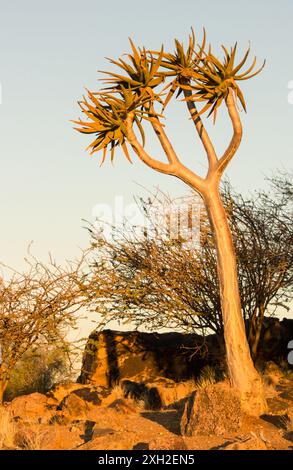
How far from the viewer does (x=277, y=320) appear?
72.0 feet

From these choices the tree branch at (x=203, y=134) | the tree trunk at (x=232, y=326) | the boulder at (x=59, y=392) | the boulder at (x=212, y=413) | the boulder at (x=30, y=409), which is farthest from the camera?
the boulder at (x=59, y=392)

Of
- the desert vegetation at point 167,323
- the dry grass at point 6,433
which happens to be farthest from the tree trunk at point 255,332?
the dry grass at point 6,433

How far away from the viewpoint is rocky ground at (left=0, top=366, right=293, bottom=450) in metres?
11.9

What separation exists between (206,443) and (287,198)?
11.0 meters

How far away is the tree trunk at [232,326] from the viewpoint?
1438cm

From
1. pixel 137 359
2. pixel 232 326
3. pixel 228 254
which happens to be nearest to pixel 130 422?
pixel 232 326

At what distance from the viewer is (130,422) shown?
47.6 ft

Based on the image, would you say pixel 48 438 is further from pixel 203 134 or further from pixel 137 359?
pixel 137 359

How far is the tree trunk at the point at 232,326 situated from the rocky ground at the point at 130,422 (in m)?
0.52

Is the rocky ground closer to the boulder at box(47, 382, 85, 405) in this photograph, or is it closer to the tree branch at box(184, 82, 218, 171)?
the boulder at box(47, 382, 85, 405)

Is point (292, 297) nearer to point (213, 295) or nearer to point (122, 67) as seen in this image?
point (213, 295)

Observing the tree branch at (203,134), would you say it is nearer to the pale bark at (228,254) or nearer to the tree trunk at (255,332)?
the pale bark at (228,254)

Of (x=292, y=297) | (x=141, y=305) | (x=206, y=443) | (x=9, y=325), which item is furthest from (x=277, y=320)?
(x=206, y=443)
